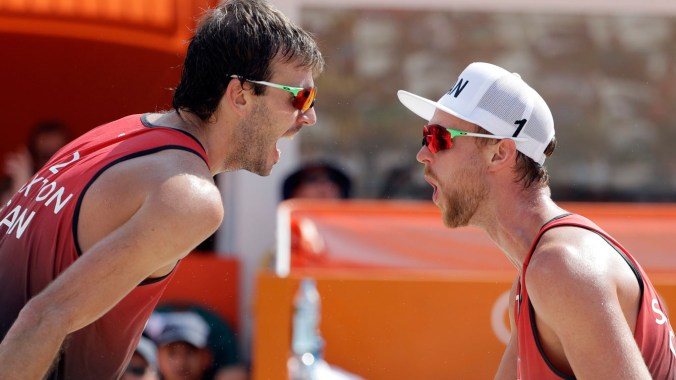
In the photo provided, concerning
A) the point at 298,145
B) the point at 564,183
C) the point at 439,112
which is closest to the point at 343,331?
the point at 439,112

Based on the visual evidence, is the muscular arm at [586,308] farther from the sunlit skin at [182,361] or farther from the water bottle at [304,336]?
the sunlit skin at [182,361]

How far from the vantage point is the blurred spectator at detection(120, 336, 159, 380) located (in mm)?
5637

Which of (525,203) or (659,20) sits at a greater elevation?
(525,203)

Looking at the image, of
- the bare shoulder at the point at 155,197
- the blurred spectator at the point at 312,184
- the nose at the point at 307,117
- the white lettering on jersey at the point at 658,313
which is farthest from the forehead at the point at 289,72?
the blurred spectator at the point at 312,184

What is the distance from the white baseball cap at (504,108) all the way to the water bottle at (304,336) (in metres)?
2.04

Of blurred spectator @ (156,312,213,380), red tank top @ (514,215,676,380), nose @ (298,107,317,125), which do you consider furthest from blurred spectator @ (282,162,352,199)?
red tank top @ (514,215,676,380)

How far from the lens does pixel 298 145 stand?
8.31 metres

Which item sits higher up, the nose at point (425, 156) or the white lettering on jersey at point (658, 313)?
the nose at point (425, 156)

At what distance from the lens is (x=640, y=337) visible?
304cm

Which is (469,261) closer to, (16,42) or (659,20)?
(659,20)

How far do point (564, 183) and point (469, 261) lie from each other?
2.63 m

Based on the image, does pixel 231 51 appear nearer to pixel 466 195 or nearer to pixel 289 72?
pixel 289 72

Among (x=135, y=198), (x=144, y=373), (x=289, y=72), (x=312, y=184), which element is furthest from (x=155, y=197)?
(x=312, y=184)

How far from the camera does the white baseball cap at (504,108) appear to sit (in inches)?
138
